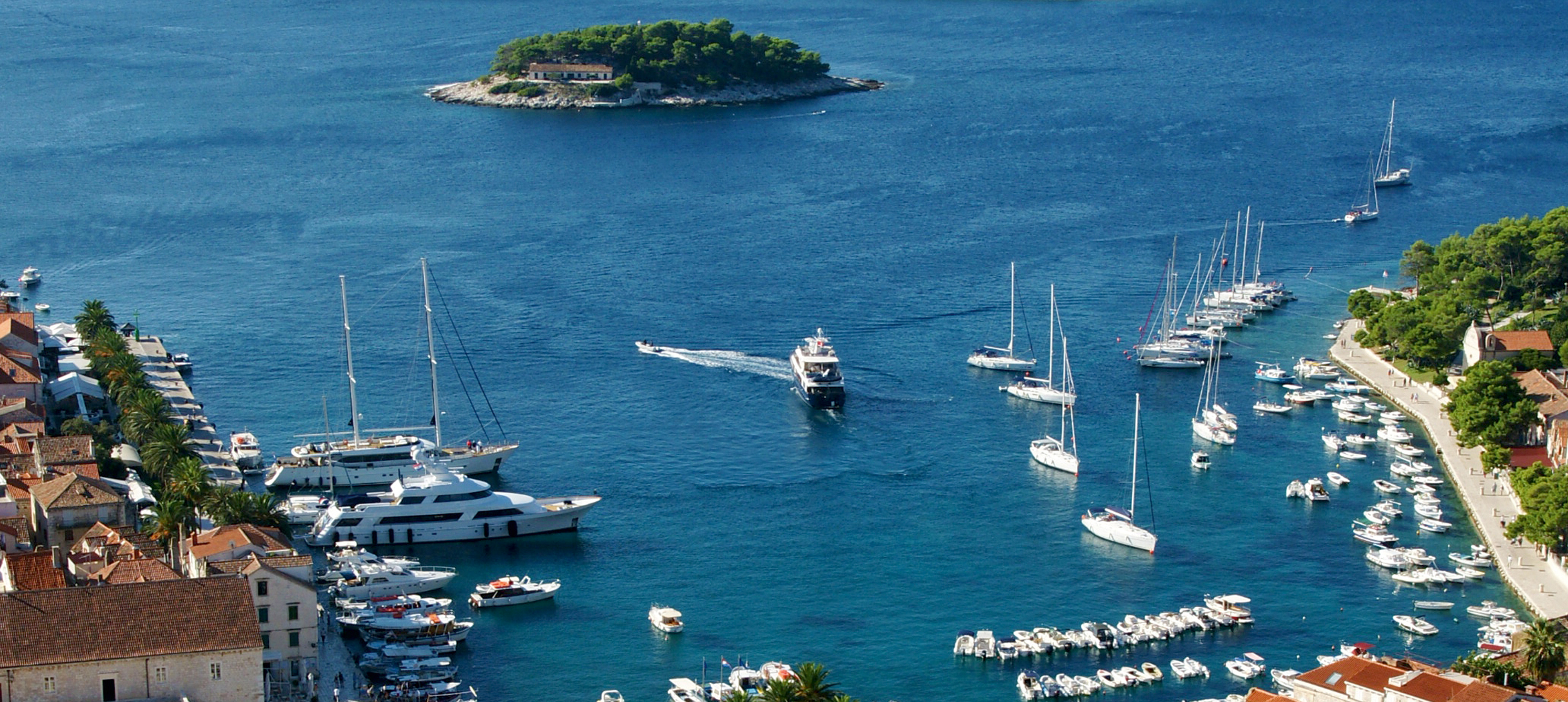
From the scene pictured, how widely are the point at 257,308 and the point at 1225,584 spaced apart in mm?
70866

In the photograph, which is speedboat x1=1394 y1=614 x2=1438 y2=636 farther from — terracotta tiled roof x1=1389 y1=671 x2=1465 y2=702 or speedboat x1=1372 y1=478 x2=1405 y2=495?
speedboat x1=1372 y1=478 x2=1405 y2=495

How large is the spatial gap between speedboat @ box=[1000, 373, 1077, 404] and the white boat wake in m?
12.8

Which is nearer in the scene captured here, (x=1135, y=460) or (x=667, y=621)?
(x=667, y=621)

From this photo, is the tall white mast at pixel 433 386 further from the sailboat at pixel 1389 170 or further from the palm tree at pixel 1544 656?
the sailboat at pixel 1389 170

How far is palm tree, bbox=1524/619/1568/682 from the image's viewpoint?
2724 inches

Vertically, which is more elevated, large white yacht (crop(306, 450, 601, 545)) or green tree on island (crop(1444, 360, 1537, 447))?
green tree on island (crop(1444, 360, 1537, 447))

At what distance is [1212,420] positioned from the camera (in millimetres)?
105812

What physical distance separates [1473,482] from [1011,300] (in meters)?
41.4

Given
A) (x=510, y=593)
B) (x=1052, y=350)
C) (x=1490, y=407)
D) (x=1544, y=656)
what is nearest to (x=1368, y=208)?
(x=1052, y=350)

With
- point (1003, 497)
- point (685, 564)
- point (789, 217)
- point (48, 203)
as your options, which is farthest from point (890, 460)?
point (48, 203)

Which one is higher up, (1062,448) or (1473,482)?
(1062,448)

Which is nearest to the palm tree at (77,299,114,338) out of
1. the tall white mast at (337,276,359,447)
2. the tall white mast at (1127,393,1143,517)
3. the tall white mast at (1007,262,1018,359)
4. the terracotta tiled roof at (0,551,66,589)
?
the tall white mast at (337,276,359,447)

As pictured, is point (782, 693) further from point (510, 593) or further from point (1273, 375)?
point (1273, 375)

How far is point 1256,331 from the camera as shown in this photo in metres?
126
